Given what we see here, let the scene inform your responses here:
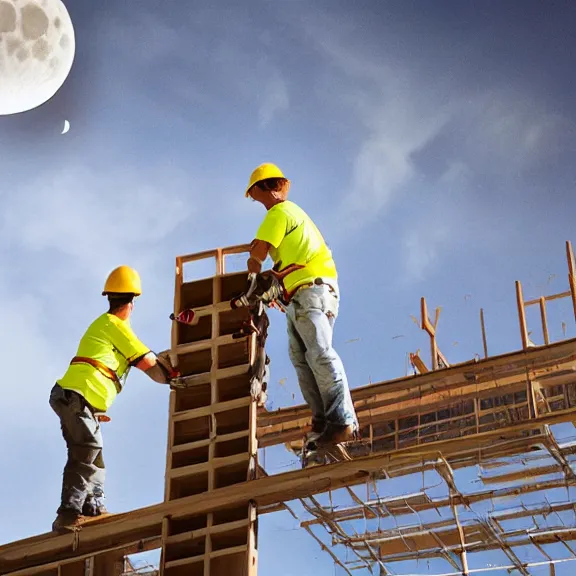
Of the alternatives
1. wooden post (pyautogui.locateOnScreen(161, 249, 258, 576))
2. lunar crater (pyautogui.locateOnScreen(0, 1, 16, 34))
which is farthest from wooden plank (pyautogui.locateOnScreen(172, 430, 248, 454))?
lunar crater (pyautogui.locateOnScreen(0, 1, 16, 34))

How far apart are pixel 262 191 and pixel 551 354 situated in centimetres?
357

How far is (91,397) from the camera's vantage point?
10047mm

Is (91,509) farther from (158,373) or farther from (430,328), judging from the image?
(430,328)

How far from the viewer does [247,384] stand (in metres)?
10.0

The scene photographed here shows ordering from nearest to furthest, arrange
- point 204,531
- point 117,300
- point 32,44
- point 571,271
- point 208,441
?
point 204,531
point 208,441
point 117,300
point 32,44
point 571,271

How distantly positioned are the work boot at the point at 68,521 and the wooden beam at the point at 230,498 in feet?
0.24

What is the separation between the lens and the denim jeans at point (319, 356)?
9273 mm

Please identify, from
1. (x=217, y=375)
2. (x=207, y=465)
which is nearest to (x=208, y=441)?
(x=207, y=465)

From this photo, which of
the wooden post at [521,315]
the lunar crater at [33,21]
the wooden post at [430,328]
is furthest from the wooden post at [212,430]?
the wooden post at [430,328]

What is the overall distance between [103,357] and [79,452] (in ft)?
2.62

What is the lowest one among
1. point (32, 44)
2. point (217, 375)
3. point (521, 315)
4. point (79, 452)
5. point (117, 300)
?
point (79, 452)

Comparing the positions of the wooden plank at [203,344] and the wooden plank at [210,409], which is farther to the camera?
the wooden plank at [203,344]

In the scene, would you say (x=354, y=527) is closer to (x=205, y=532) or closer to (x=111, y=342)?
(x=205, y=532)

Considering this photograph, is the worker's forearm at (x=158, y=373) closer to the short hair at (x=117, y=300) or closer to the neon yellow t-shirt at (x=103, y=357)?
the neon yellow t-shirt at (x=103, y=357)
